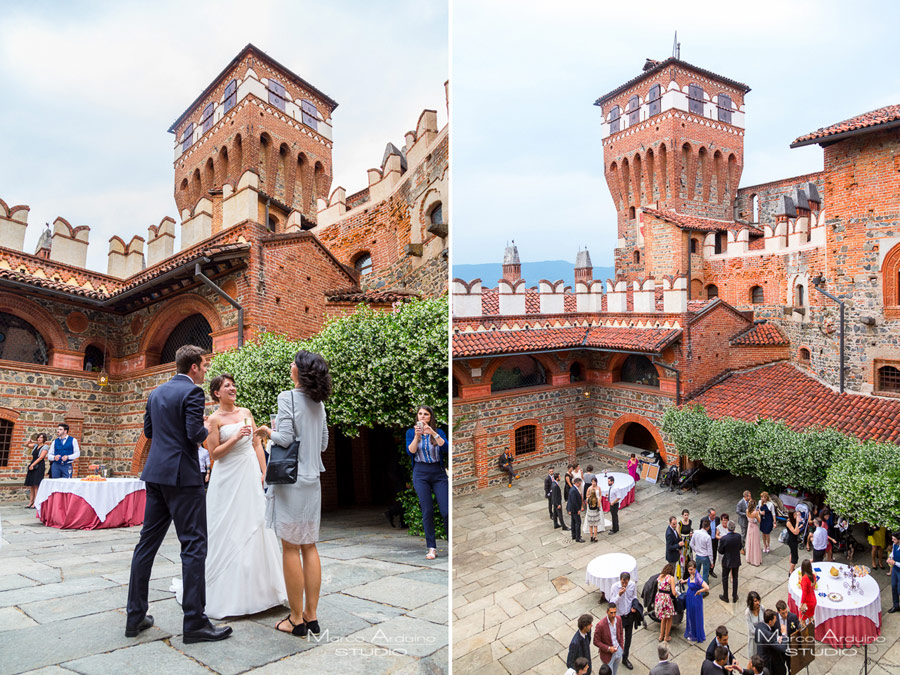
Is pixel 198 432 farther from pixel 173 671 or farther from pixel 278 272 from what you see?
pixel 278 272

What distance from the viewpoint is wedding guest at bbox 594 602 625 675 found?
3268 mm

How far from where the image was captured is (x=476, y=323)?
4.88 metres

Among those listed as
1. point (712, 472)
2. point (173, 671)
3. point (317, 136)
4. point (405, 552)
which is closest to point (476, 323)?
point (405, 552)

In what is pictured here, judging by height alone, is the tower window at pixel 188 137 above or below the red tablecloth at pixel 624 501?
above

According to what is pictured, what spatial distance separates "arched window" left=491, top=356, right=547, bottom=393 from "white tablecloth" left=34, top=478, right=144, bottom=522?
3.51 metres

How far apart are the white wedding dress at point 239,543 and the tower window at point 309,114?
10.3 metres

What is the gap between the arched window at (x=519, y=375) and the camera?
17.2 feet

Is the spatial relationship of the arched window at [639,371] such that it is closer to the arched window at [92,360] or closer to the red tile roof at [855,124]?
the red tile roof at [855,124]

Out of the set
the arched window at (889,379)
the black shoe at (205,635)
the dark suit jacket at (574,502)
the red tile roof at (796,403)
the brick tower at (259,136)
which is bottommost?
the dark suit jacket at (574,502)

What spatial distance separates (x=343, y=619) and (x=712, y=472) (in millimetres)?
5384

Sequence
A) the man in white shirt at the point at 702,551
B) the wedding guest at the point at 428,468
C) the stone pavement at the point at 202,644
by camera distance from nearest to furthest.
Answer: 1. the stone pavement at the point at 202,644
2. the wedding guest at the point at 428,468
3. the man in white shirt at the point at 702,551

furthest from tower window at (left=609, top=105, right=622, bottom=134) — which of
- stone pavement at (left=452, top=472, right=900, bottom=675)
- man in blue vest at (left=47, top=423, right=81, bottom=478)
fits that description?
man in blue vest at (left=47, top=423, right=81, bottom=478)

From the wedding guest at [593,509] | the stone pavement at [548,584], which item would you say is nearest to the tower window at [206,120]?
the stone pavement at [548,584]

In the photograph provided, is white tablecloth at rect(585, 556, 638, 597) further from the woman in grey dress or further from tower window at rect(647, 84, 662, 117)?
tower window at rect(647, 84, 662, 117)
